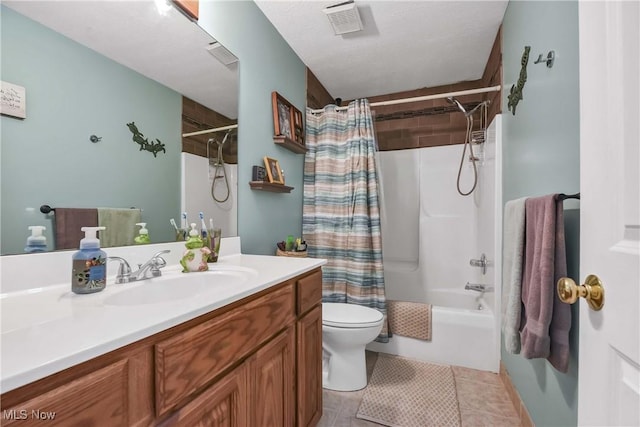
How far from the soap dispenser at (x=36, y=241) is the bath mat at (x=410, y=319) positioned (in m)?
2.00

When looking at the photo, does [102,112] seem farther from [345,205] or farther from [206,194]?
[345,205]

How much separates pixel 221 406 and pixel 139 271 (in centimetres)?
53

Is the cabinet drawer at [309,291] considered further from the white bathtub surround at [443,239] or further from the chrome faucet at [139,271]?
the white bathtub surround at [443,239]

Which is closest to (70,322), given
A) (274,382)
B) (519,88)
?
(274,382)

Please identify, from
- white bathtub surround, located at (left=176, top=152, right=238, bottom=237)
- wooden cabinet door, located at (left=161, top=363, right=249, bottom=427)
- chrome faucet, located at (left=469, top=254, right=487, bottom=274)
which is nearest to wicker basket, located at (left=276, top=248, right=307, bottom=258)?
white bathtub surround, located at (left=176, top=152, right=238, bottom=237)

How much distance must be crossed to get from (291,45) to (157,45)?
3.98 feet

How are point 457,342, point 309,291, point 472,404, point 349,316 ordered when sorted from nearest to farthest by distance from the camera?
point 309,291 → point 472,404 → point 349,316 → point 457,342

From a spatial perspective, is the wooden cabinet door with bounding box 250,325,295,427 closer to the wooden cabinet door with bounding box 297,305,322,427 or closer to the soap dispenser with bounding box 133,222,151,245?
the wooden cabinet door with bounding box 297,305,322,427

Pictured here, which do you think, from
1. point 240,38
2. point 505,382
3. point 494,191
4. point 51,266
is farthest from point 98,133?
point 505,382

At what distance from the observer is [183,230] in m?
1.28

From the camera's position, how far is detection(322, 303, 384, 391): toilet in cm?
164

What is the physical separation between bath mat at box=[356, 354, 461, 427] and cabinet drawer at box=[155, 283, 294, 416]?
0.98 meters

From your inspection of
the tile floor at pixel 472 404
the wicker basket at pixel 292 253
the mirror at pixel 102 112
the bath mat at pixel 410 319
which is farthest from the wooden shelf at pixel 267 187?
the tile floor at pixel 472 404

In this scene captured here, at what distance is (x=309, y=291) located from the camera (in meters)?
1.25
